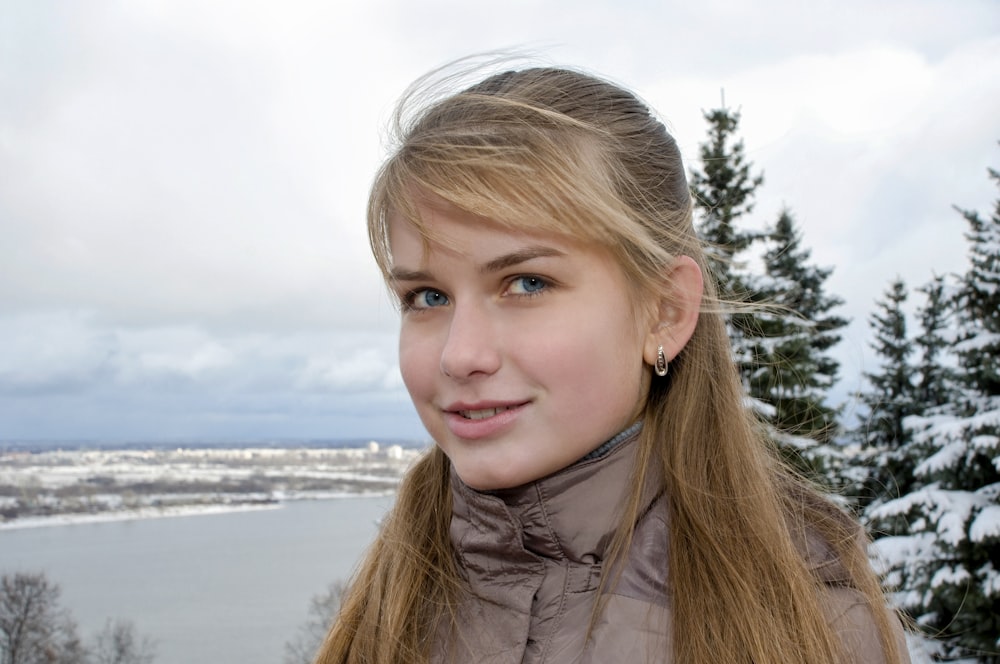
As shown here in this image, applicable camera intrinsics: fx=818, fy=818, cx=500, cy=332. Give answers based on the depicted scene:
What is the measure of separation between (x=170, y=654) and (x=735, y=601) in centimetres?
6563

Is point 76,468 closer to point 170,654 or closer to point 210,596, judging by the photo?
point 210,596

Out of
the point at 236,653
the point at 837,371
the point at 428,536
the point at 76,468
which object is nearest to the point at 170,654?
the point at 236,653

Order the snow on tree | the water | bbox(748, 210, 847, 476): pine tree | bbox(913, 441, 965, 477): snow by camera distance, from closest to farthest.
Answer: bbox(748, 210, 847, 476): pine tree < bbox(913, 441, 965, 477): snow < the snow on tree < the water

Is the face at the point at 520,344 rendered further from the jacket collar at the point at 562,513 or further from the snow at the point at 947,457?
the snow at the point at 947,457

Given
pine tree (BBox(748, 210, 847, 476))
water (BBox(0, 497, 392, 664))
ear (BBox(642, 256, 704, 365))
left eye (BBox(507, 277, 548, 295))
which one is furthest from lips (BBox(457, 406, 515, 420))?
water (BBox(0, 497, 392, 664))

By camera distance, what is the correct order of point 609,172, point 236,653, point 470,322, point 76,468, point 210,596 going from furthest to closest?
1. point 76,468
2. point 210,596
3. point 236,653
4. point 609,172
5. point 470,322

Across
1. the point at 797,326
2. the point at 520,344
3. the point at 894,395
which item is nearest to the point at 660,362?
the point at 520,344

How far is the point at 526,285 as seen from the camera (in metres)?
1.56

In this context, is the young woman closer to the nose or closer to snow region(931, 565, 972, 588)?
the nose

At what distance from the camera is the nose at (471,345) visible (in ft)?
5.00

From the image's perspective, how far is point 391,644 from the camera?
181 cm

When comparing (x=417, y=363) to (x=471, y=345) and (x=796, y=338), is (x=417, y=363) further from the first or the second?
(x=796, y=338)

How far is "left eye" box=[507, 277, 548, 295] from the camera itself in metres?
1.55

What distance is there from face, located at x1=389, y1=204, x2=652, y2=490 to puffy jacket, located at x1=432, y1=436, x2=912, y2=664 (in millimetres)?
63
